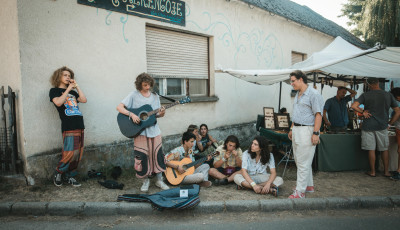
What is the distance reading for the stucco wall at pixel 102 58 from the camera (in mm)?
4215

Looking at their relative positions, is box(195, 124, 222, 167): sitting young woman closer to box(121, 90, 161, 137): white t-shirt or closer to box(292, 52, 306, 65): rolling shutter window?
box(121, 90, 161, 137): white t-shirt

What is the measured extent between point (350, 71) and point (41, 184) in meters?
6.18

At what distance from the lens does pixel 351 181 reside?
4.83 metres

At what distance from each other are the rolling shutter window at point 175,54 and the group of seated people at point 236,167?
2.03 meters

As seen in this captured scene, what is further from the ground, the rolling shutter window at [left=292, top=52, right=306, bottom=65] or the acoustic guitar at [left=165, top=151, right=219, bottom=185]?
the rolling shutter window at [left=292, top=52, right=306, bottom=65]

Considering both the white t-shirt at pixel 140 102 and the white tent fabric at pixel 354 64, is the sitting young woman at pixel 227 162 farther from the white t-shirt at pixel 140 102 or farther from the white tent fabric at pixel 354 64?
the white tent fabric at pixel 354 64

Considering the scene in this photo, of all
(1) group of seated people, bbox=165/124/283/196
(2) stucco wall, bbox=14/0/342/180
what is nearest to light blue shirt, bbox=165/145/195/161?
(1) group of seated people, bbox=165/124/283/196

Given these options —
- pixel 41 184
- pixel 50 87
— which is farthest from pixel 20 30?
pixel 41 184

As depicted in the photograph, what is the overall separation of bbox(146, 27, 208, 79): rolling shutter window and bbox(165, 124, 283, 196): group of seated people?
203 centimetres

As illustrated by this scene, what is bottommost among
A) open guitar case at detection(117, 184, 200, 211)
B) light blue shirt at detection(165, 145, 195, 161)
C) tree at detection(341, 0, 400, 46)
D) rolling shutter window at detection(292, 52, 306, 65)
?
open guitar case at detection(117, 184, 200, 211)

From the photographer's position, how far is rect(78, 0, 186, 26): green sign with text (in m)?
5.02

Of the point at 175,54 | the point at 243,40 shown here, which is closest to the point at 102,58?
the point at 175,54

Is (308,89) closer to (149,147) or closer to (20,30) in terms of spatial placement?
(149,147)

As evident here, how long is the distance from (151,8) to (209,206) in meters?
4.29
